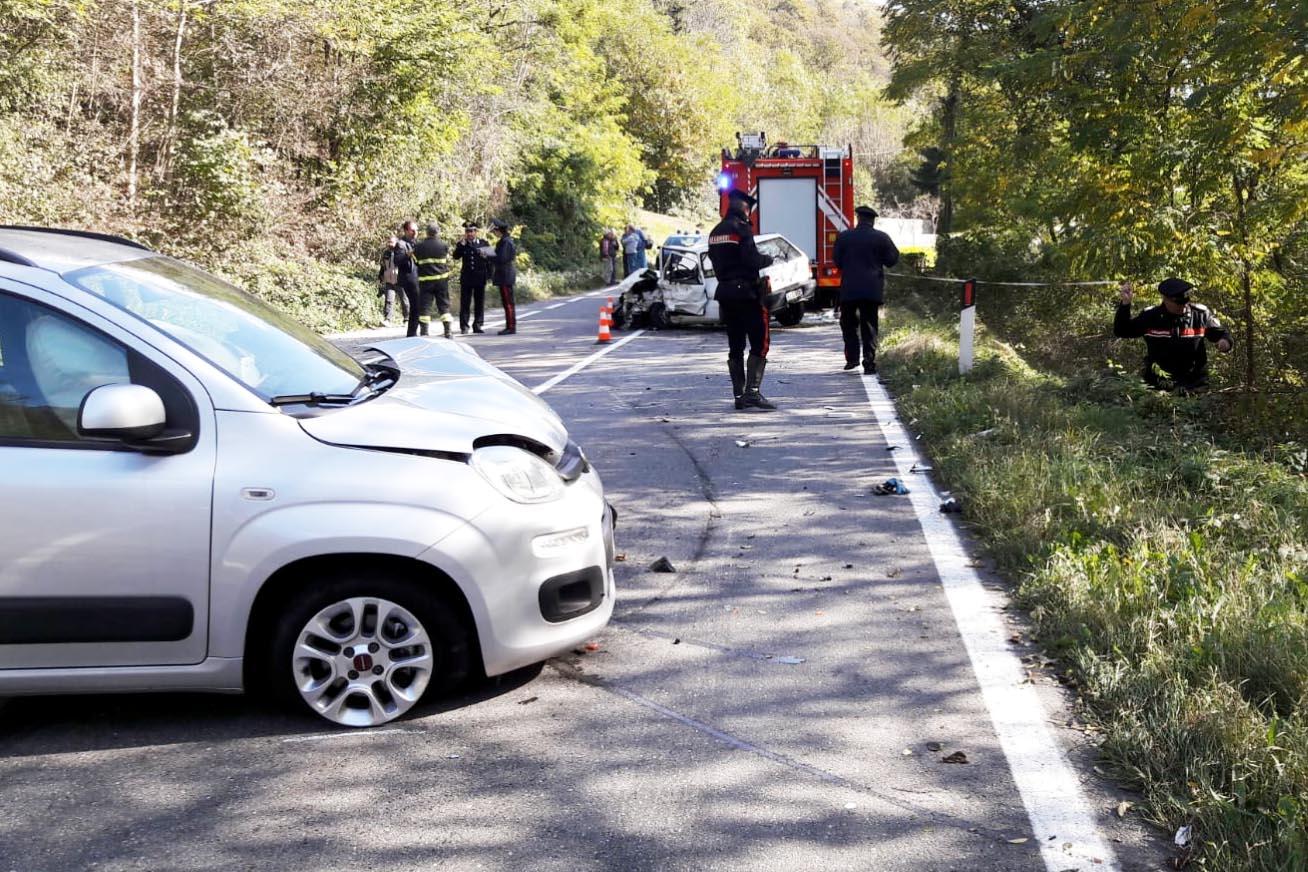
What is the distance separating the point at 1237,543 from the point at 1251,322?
7.45 metres

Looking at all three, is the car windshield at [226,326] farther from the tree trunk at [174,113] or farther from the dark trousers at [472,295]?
the tree trunk at [174,113]

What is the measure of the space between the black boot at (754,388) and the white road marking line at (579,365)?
6.38ft

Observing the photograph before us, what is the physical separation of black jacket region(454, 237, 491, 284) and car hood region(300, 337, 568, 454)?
47.4ft

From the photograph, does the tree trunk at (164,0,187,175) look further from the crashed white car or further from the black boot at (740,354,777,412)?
the black boot at (740,354,777,412)

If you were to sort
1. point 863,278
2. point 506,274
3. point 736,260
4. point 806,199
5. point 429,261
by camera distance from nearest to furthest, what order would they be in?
point 736,260 → point 863,278 → point 429,261 → point 506,274 → point 806,199

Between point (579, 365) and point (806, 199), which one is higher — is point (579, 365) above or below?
below

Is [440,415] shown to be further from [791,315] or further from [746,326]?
[791,315]

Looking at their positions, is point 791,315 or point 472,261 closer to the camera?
point 472,261

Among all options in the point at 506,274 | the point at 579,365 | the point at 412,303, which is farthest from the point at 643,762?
the point at 506,274

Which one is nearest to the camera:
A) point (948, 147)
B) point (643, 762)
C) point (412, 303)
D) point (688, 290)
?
point (643, 762)

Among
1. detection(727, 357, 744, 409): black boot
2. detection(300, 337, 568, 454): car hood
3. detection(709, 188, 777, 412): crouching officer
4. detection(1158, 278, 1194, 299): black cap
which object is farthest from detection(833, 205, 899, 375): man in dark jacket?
detection(300, 337, 568, 454): car hood

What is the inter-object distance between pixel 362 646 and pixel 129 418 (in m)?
1.09

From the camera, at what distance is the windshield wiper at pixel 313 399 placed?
4.58 m

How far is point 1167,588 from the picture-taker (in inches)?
215
